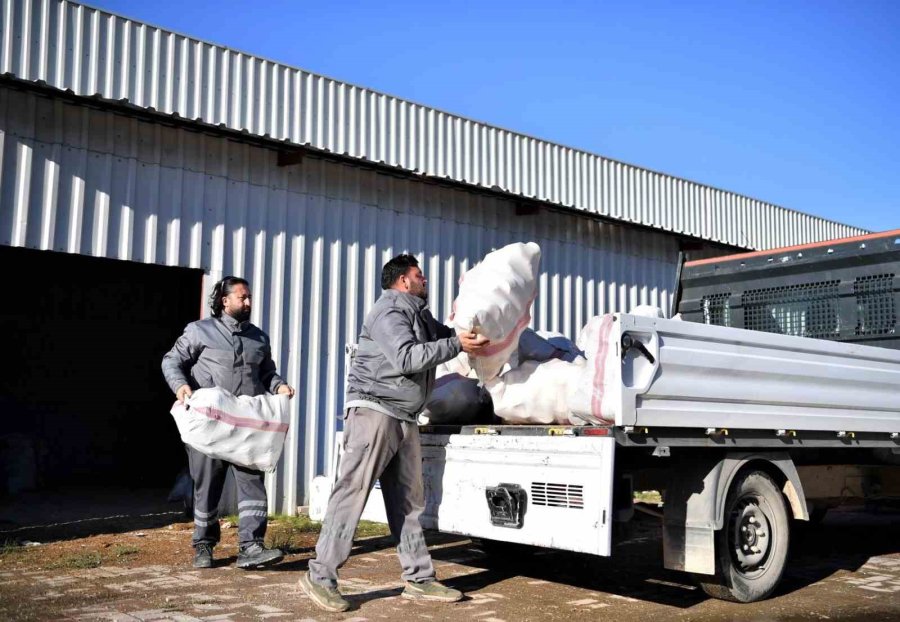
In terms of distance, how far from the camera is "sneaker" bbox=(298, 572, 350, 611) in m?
4.91

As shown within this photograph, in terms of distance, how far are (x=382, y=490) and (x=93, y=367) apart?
9.10 metres

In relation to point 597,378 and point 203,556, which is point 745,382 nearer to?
point 597,378

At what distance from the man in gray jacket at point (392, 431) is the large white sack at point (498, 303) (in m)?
0.11

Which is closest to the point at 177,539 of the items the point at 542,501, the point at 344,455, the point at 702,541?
the point at 344,455

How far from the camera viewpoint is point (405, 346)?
5.08m

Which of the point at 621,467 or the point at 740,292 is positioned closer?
the point at 621,467

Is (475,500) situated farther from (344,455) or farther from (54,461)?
(54,461)

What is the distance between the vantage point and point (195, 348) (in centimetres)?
625

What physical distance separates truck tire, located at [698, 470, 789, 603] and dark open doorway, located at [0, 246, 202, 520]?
8408mm

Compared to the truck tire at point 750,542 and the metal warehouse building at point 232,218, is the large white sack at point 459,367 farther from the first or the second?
the metal warehouse building at point 232,218

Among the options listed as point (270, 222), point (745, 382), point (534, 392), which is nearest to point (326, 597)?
point (534, 392)

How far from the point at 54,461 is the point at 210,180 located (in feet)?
19.4

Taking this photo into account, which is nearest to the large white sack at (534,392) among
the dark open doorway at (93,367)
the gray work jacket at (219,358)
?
the gray work jacket at (219,358)

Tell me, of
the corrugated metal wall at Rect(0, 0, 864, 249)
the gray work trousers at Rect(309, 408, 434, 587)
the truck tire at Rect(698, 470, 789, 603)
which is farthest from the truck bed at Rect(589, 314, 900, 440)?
the corrugated metal wall at Rect(0, 0, 864, 249)
